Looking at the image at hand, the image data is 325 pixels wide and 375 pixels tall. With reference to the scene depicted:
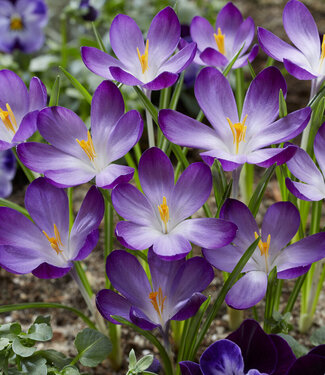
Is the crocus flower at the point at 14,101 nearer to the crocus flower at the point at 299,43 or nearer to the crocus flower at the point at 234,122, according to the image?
the crocus flower at the point at 234,122

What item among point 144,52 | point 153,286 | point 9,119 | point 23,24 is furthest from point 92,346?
point 23,24

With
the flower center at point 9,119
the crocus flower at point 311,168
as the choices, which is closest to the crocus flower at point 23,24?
the flower center at point 9,119

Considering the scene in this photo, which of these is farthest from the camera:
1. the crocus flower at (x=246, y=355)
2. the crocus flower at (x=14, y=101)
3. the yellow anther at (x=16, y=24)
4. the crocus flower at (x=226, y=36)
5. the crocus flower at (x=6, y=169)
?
the yellow anther at (x=16, y=24)

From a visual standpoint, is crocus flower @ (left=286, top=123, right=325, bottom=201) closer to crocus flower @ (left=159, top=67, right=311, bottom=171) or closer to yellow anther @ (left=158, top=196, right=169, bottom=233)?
crocus flower @ (left=159, top=67, right=311, bottom=171)

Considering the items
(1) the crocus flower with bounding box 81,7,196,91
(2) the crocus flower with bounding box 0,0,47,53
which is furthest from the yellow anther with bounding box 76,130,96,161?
(2) the crocus flower with bounding box 0,0,47,53

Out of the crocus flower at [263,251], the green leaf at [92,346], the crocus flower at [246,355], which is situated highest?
the crocus flower at [263,251]

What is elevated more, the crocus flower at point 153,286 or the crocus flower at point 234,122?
the crocus flower at point 234,122
